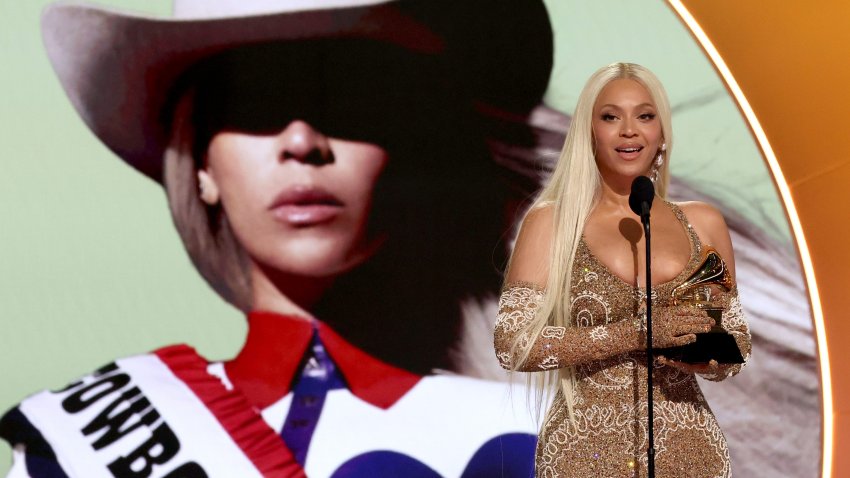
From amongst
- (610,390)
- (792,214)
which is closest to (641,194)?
(610,390)

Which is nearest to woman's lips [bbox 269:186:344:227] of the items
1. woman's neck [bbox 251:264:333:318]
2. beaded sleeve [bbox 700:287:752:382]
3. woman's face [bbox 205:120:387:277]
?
woman's face [bbox 205:120:387:277]

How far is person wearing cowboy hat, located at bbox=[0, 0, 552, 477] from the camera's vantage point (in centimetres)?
307

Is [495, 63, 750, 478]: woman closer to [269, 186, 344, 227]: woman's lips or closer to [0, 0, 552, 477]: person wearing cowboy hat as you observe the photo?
[0, 0, 552, 477]: person wearing cowboy hat

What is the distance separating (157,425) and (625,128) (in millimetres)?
1759

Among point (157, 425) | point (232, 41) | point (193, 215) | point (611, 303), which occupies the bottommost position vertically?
point (157, 425)

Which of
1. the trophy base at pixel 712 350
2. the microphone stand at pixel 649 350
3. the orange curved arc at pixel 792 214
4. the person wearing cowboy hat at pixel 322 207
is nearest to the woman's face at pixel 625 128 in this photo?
the microphone stand at pixel 649 350

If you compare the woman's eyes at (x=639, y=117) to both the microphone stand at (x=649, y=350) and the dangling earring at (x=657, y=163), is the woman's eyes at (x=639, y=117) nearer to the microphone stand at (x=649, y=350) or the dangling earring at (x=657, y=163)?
the dangling earring at (x=657, y=163)

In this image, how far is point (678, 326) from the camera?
1.76m

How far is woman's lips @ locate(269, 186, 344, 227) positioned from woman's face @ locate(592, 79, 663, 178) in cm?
132

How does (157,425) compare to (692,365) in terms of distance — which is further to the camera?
(157,425)

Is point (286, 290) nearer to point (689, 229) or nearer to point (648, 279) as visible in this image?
point (689, 229)

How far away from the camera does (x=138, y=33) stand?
308 centimetres

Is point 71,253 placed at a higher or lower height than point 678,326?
higher

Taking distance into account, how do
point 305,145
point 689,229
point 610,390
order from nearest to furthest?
point 610,390
point 689,229
point 305,145
